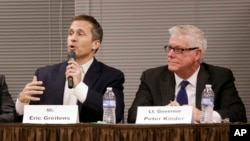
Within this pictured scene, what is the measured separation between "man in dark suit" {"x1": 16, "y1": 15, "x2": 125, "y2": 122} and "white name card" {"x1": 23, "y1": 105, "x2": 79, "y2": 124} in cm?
47

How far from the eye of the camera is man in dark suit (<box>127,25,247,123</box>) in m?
3.65

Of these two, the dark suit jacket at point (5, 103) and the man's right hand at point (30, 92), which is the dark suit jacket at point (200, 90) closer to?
the man's right hand at point (30, 92)

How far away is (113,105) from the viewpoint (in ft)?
11.0

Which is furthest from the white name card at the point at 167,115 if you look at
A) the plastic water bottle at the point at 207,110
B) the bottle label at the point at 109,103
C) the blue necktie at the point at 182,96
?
the blue necktie at the point at 182,96

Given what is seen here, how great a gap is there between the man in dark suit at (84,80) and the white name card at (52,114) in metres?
0.47

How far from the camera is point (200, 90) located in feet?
12.0

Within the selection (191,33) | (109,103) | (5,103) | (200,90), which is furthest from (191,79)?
(5,103)

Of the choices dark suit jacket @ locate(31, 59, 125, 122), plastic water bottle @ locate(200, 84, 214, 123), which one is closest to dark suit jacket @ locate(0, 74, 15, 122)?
dark suit jacket @ locate(31, 59, 125, 122)

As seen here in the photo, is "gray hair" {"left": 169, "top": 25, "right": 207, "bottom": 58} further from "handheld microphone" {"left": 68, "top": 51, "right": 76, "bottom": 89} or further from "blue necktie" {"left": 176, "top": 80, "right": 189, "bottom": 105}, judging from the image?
"handheld microphone" {"left": 68, "top": 51, "right": 76, "bottom": 89}

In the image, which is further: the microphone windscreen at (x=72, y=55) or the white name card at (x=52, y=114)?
the microphone windscreen at (x=72, y=55)

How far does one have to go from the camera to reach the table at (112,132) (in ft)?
9.23

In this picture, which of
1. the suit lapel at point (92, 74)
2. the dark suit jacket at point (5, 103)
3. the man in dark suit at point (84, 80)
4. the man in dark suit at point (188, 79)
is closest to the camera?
the man in dark suit at point (84, 80)

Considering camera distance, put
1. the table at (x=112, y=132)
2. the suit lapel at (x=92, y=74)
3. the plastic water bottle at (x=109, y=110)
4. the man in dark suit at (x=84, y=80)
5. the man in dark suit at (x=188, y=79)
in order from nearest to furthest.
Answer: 1. the table at (x=112, y=132)
2. the plastic water bottle at (x=109, y=110)
3. the man in dark suit at (x=84, y=80)
4. the man in dark suit at (x=188, y=79)
5. the suit lapel at (x=92, y=74)

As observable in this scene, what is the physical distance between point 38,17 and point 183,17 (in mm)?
1295
